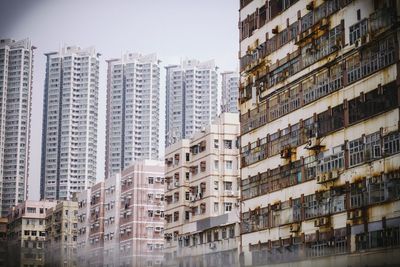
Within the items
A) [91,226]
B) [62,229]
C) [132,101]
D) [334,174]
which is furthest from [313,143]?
[62,229]

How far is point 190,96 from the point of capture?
125ft

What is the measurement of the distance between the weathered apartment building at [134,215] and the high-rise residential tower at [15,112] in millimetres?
6415

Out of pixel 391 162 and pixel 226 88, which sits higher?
pixel 226 88

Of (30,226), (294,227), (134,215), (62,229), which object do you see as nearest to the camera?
(294,227)

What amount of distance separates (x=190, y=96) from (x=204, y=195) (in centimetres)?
790

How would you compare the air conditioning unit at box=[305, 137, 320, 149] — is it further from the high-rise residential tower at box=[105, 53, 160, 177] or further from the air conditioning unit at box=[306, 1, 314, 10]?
the high-rise residential tower at box=[105, 53, 160, 177]

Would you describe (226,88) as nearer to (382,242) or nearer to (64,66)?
(64,66)

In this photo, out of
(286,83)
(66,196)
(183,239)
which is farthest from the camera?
(66,196)

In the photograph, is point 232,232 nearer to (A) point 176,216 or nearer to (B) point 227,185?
(B) point 227,185

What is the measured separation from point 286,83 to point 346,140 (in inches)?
149

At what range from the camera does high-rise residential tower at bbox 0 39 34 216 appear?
28895 mm

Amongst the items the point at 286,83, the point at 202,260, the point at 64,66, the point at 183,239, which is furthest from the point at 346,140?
the point at 64,66

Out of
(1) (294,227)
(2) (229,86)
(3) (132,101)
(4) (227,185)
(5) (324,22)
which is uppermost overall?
(2) (229,86)

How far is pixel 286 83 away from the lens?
21.1 metres
